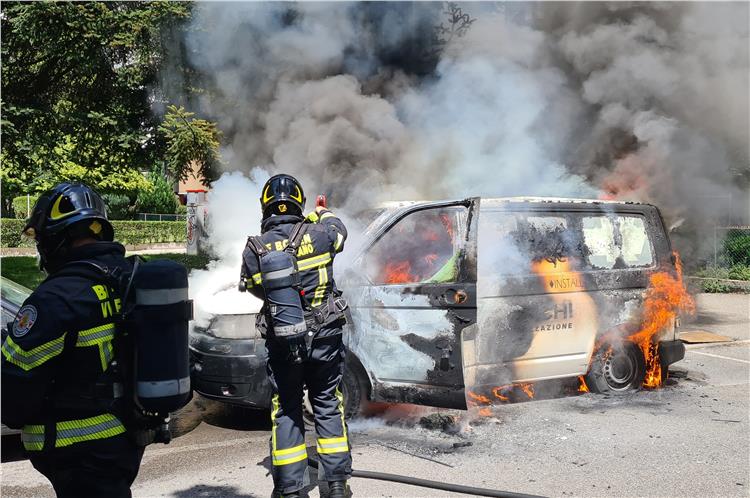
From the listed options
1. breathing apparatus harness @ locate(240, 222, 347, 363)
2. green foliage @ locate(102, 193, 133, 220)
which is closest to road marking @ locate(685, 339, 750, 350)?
breathing apparatus harness @ locate(240, 222, 347, 363)

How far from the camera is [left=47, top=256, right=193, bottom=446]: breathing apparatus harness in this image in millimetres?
2123

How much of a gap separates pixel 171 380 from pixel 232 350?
2.46 metres

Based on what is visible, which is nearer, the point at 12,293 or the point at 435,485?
the point at 435,485

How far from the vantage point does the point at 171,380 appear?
2.15 meters

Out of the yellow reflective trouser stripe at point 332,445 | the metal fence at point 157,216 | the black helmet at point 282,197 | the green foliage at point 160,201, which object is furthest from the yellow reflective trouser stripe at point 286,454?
the green foliage at point 160,201

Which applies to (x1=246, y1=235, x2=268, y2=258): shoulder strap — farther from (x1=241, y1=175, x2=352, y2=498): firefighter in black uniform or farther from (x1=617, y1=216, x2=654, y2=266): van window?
(x1=617, y1=216, x2=654, y2=266): van window

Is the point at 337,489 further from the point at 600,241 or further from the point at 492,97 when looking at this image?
the point at 492,97

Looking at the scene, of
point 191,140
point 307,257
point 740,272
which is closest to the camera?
point 307,257

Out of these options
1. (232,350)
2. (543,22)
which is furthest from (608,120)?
(232,350)

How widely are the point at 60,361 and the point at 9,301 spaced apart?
9.25 ft

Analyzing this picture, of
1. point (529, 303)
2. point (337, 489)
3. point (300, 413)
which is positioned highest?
point (529, 303)

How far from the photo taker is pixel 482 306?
16.2 ft

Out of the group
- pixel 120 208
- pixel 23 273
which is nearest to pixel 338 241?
pixel 23 273

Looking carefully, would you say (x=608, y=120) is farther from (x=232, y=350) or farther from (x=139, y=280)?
(x=139, y=280)
